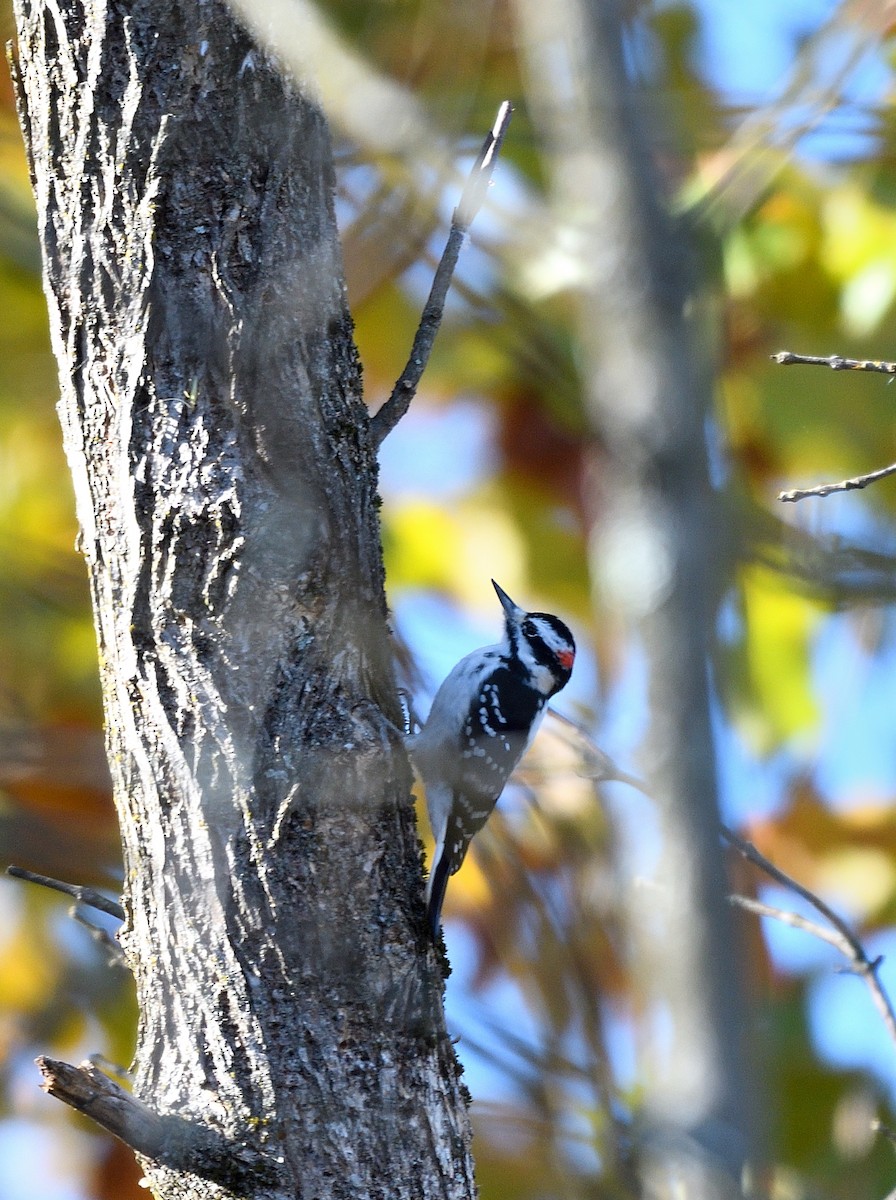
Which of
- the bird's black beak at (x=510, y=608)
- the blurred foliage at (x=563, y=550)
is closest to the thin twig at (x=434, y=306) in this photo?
the blurred foliage at (x=563, y=550)

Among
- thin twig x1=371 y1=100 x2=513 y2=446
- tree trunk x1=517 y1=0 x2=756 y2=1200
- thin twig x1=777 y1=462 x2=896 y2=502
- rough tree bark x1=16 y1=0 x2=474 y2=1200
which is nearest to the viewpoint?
tree trunk x1=517 y1=0 x2=756 y2=1200

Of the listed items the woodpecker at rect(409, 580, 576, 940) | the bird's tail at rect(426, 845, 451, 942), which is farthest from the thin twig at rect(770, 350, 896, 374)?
the woodpecker at rect(409, 580, 576, 940)

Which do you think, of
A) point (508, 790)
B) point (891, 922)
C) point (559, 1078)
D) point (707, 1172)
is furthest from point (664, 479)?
point (891, 922)

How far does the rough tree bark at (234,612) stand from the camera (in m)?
2.58

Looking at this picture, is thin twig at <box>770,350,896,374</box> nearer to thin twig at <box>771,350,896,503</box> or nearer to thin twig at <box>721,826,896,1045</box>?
thin twig at <box>771,350,896,503</box>

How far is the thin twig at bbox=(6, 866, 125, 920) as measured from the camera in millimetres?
2787

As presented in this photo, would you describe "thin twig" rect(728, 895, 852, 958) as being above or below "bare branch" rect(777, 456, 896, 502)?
below

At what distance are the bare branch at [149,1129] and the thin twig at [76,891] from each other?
1.73ft

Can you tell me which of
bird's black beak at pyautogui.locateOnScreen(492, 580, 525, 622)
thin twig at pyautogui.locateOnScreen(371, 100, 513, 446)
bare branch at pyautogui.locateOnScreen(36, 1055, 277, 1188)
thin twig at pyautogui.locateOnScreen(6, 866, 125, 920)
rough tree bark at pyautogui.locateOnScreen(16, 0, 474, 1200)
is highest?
bird's black beak at pyautogui.locateOnScreen(492, 580, 525, 622)

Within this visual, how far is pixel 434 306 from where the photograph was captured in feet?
10.5

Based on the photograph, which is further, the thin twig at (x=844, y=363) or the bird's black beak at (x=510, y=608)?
the bird's black beak at (x=510, y=608)

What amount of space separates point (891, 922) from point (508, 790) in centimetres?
545

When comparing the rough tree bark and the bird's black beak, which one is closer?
the rough tree bark

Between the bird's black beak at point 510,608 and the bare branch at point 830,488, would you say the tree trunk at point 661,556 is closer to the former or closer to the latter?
the bare branch at point 830,488
